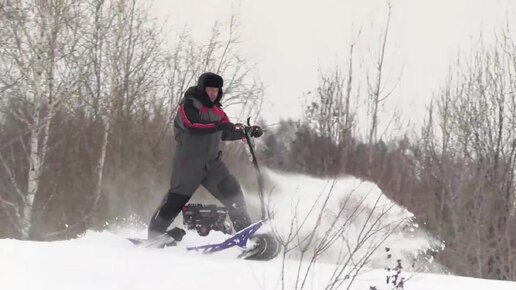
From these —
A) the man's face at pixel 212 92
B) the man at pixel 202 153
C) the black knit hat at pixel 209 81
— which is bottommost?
the man at pixel 202 153

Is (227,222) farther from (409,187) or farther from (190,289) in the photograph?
(409,187)

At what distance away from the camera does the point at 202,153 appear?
5102 mm

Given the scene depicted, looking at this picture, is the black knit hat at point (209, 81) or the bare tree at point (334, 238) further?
the black knit hat at point (209, 81)

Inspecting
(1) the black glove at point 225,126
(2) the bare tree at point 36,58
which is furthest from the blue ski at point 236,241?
(2) the bare tree at point 36,58

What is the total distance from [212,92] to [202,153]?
54 cm

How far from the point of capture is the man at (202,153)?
502cm

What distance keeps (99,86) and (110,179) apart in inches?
113

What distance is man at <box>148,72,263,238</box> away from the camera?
16.5 feet

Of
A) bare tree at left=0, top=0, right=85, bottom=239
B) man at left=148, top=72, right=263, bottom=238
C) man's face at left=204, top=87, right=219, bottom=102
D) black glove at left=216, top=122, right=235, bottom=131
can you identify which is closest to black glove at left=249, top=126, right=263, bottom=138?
man at left=148, top=72, right=263, bottom=238

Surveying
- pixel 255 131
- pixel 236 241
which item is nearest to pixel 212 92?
pixel 255 131

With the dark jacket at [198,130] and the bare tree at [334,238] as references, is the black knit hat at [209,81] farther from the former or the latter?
the bare tree at [334,238]

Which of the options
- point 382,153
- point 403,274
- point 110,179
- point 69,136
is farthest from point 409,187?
point 403,274

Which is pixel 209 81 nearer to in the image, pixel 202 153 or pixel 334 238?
pixel 202 153

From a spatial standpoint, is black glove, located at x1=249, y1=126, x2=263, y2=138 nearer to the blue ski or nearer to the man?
the man
